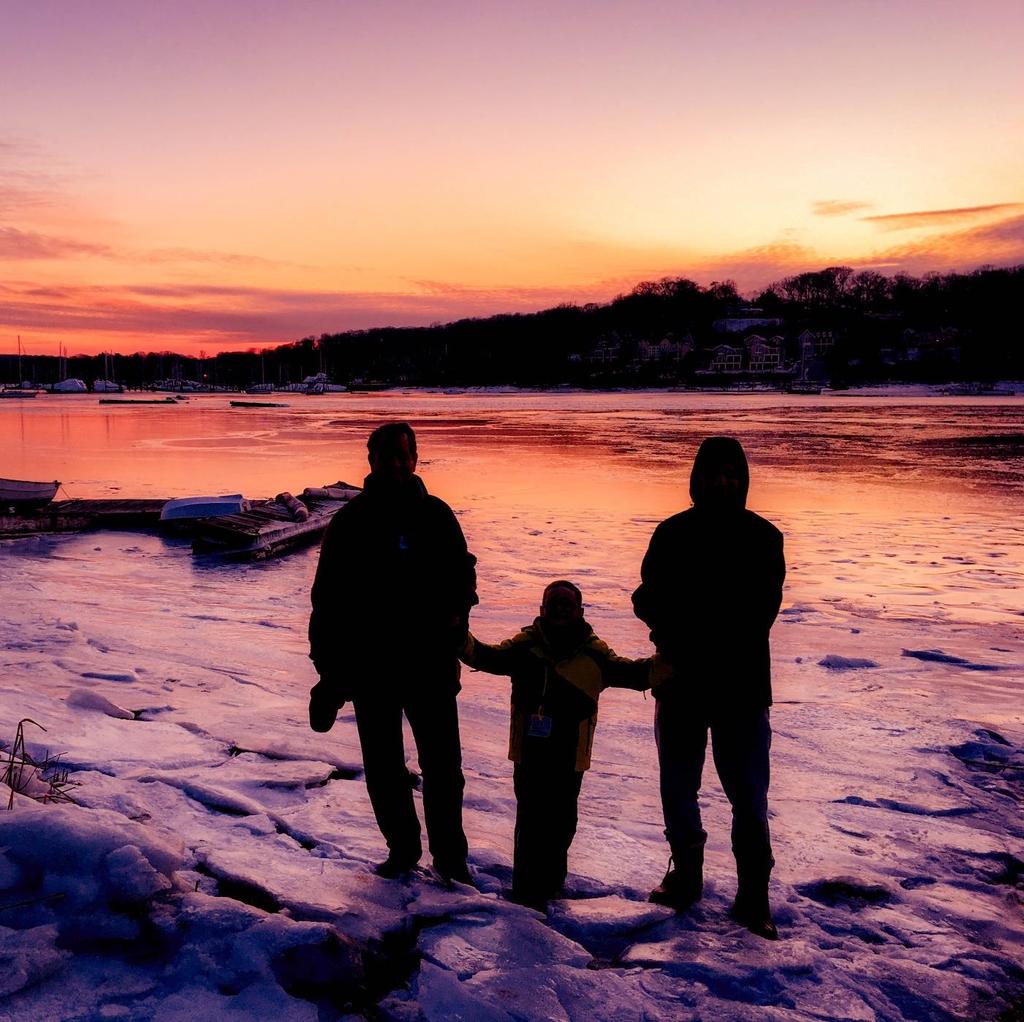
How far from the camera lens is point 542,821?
3475 millimetres

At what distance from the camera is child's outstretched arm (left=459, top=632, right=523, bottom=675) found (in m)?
3.51

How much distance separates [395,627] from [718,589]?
1270 millimetres

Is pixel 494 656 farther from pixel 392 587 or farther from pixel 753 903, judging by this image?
pixel 753 903

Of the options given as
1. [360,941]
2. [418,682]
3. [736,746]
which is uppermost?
[418,682]

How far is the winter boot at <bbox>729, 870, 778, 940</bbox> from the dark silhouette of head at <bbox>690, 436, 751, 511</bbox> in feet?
4.90

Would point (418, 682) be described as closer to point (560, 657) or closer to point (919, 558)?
point (560, 657)

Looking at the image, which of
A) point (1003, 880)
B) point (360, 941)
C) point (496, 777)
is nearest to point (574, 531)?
point (496, 777)

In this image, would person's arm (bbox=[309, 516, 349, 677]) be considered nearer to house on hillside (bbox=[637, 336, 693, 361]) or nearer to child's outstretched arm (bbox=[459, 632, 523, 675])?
child's outstretched arm (bbox=[459, 632, 523, 675])

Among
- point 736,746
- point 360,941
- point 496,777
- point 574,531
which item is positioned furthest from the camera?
point 574,531

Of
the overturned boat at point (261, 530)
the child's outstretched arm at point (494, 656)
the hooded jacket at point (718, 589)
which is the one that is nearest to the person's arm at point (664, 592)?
the hooded jacket at point (718, 589)

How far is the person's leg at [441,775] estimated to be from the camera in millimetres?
3441

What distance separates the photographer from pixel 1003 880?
3906 mm

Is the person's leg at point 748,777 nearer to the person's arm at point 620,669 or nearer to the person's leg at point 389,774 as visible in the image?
the person's arm at point 620,669

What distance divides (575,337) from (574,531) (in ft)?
611
